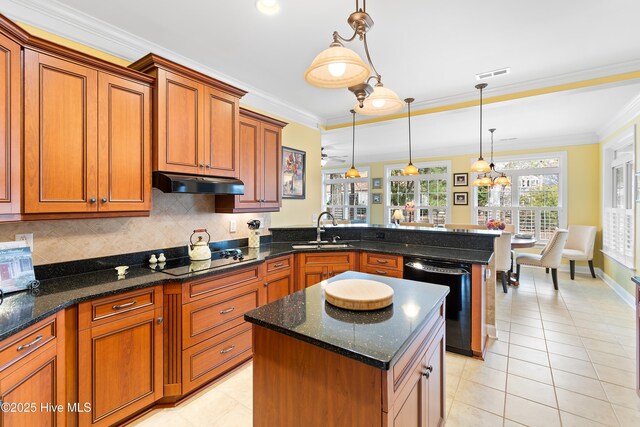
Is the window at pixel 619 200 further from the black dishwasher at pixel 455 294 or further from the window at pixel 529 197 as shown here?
the black dishwasher at pixel 455 294

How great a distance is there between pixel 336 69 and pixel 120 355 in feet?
6.82

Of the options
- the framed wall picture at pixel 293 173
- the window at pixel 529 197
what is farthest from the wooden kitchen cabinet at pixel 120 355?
the window at pixel 529 197

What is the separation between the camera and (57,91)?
175cm

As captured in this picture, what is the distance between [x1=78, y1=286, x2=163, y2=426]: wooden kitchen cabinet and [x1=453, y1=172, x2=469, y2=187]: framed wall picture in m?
6.89

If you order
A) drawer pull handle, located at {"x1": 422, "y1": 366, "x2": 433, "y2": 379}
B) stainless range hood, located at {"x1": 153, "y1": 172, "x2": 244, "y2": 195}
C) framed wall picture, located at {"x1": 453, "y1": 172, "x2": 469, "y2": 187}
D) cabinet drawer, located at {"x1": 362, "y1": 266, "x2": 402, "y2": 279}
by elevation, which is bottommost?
drawer pull handle, located at {"x1": 422, "y1": 366, "x2": 433, "y2": 379}

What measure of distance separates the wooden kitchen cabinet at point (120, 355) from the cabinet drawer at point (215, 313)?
0.59 feet

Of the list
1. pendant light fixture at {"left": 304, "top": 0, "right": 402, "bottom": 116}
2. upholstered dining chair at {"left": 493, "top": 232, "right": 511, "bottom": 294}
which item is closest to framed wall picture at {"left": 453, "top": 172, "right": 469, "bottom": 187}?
upholstered dining chair at {"left": 493, "top": 232, "right": 511, "bottom": 294}

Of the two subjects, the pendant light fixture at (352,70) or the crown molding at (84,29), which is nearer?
the pendant light fixture at (352,70)

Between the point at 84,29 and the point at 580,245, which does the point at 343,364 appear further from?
the point at 580,245

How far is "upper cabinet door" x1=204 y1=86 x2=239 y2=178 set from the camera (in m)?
2.50

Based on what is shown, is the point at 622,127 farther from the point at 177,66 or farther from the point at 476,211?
the point at 177,66

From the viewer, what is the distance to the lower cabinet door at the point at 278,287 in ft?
9.20

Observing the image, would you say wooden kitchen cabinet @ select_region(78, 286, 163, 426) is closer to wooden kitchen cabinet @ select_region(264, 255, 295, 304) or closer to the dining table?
wooden kitchen cabinet @ select_region(264, 255, 295, 304)

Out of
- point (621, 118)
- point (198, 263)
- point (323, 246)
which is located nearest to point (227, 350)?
point (198, 263)
